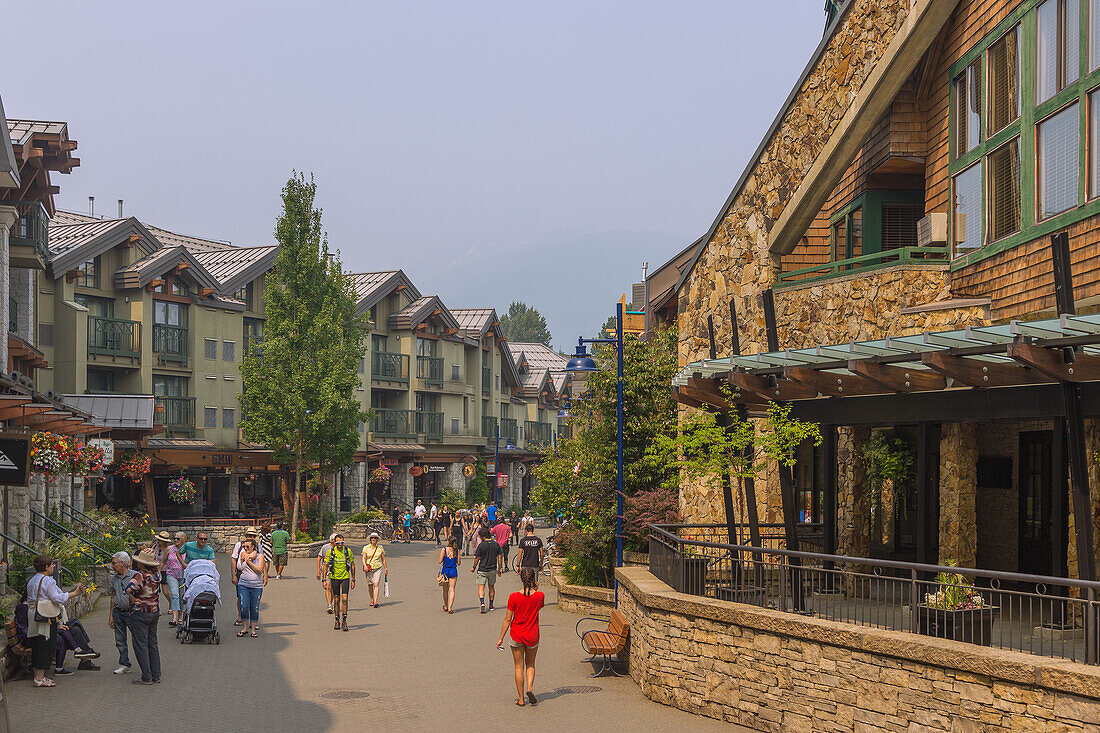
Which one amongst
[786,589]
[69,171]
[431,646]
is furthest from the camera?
[69,171]

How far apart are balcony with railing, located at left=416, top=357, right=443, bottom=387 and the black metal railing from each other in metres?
45.0

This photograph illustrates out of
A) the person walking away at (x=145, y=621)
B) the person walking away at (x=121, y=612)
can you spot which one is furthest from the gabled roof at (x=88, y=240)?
the person walking away at (x=145, y=621)

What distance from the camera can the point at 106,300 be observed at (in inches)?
1796

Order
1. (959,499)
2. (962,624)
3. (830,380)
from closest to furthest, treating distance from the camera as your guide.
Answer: (962,624)
(830,380)
(959,499)

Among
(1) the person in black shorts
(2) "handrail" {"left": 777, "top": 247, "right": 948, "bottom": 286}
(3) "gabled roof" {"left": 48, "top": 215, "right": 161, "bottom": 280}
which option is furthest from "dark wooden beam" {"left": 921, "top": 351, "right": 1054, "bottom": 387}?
(3) "gabled roof" {"left": 48, "top": 215, "right": 161, "bottom": 280}

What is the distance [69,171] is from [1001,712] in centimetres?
2902

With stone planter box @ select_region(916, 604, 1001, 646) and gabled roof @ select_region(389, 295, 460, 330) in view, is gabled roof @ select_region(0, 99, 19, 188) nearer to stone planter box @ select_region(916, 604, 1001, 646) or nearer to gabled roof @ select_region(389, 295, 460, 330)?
stone planter box @ select_region(916, 604, 1001, 646)

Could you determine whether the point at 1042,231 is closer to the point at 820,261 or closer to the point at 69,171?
the point at 820,261

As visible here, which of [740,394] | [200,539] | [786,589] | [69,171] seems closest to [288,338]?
[69,171]

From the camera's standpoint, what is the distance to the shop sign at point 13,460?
1556cm

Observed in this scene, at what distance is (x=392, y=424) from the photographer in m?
60.7

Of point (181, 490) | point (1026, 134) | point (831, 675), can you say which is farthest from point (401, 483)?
point (831, 675)

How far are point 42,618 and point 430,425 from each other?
48.3m

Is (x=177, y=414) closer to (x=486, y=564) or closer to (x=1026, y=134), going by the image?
(x=486, y=564)
